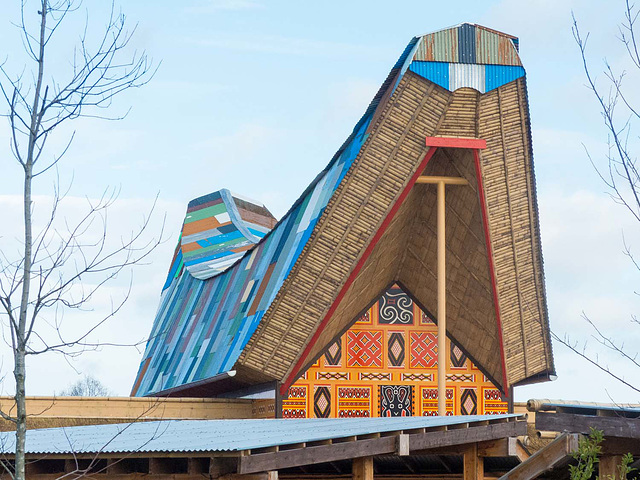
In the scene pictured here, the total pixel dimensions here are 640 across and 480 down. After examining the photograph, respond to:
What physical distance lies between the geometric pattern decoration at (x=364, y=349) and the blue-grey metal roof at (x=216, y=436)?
4857mm

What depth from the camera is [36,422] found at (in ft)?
53.9

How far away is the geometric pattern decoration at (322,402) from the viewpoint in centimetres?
1720

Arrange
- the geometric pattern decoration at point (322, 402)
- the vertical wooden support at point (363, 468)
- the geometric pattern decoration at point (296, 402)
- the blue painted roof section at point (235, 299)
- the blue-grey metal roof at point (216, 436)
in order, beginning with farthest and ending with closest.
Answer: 1. the geometric pattern decoration at point (322, 402)
2. the geometric pattern decoration at point (296, 402)
3. the blue painted roof section at point (235, 299)
4. the vertical wooden support at point (363, 468)
5. the blue-grey metal roof at point (216, 436)

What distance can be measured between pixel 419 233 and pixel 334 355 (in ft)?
7.58

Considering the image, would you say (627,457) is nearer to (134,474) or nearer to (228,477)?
(228,477)

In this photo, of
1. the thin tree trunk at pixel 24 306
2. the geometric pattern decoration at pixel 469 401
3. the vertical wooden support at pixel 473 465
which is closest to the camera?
the thin tree trunk at pixel 24 306

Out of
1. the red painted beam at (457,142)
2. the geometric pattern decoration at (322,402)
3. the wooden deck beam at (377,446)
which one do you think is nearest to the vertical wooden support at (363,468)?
the wooden deck beam at (377,446)

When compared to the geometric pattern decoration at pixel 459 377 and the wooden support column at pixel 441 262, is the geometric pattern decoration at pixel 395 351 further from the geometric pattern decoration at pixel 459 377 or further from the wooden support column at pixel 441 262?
the wooden support column at pixel 441 262

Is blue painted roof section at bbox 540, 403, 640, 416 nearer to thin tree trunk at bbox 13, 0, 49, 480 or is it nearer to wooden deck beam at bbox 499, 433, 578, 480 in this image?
wooden deck beam at bbox 499, 433, 578, 480

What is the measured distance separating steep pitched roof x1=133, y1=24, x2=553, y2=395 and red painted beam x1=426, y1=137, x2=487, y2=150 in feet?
0.30

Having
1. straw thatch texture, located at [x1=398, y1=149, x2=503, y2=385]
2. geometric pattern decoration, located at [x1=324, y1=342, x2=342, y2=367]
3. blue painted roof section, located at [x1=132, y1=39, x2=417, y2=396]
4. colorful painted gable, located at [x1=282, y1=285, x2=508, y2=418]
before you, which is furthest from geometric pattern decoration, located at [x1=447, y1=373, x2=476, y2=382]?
blue painted roof section, located at [x1=132, y1=39, x2=417, y2=396]

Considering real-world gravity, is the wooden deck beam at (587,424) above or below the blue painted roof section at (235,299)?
below

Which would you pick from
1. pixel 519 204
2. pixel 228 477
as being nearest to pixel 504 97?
pixel 519 204

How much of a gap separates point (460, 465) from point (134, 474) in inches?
153
